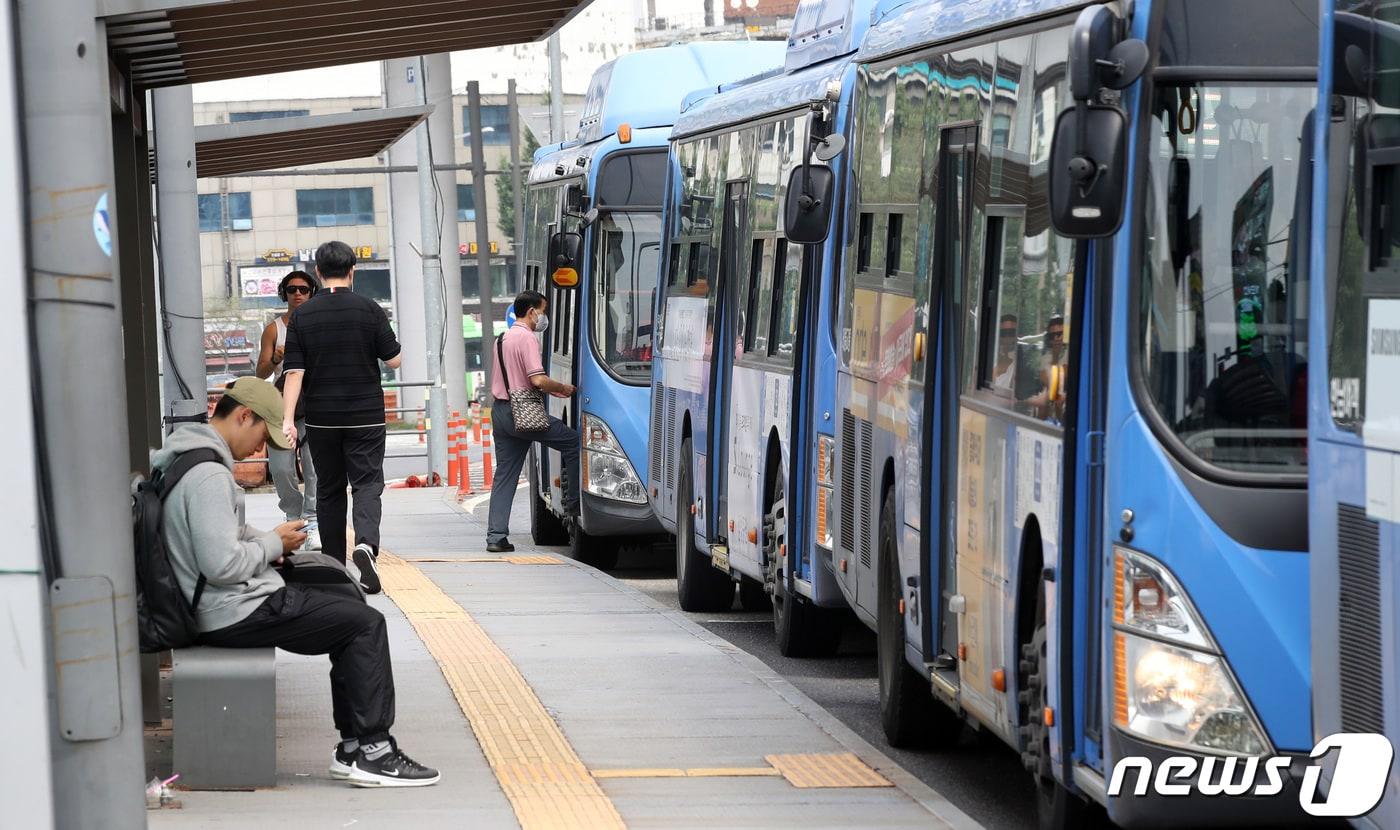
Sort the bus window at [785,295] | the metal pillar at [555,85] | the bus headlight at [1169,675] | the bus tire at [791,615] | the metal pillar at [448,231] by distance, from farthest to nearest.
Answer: the metal pillar at [555,85]
the metal pillar at [448,231]
the bus tire at [791,615]
the bus window at [785,295]
the bus headlight at [1169,675]

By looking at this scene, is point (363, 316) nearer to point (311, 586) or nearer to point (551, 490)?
point (311, 586)

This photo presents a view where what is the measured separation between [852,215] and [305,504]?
18.2 ft

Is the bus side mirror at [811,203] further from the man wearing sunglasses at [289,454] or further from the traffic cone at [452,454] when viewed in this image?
the traffic cone at [452,454]

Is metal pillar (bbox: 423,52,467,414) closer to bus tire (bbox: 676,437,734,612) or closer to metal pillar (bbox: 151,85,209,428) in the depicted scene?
bus tire (bbox: 676,437,734,612)

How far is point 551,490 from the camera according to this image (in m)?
18.2

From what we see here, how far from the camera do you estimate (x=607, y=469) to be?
641 inches

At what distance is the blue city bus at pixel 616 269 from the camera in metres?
16.3

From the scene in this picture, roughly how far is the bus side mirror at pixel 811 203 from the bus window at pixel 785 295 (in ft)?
1.41

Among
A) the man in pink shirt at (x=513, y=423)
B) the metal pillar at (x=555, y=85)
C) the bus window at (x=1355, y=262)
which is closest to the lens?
the bus window at (x=1355, y=262)

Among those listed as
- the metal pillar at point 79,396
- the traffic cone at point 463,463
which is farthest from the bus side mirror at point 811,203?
the traffic cone at point 463,463

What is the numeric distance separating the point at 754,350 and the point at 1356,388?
7.18 m

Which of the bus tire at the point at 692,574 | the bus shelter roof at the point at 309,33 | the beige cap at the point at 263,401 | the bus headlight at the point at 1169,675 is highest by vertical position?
the bus shelter roof at the point at 309,33

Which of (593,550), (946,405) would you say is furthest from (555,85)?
(946,405)

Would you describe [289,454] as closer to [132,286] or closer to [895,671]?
[132,286]
